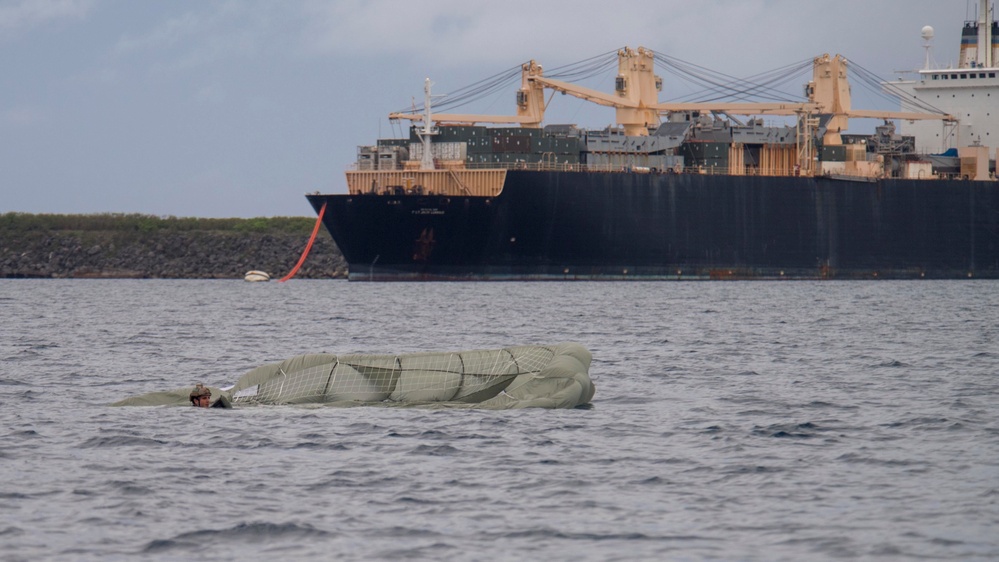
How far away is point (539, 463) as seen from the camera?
17453mm

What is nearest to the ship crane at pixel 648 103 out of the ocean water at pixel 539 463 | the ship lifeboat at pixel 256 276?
the ship lifeboat at pixel 256 276

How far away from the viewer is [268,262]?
104m

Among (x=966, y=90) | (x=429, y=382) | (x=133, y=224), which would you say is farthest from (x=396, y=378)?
(x=133, y=224)

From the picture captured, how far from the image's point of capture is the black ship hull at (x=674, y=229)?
7625 centimetres

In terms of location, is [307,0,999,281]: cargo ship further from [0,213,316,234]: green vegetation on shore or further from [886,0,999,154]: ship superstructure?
[0,213,316,234]: green vegetation on shore

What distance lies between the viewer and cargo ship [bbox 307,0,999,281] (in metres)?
76.9

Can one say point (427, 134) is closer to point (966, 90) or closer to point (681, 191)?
point (681, 191)

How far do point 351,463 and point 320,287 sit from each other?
65.6 m

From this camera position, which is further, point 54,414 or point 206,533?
point 54,414

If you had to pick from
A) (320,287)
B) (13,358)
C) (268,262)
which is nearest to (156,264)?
(268,262)

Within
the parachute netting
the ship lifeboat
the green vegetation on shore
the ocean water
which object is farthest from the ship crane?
the parachute netting

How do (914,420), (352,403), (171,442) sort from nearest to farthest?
(171,442), (914,420), (352,403)

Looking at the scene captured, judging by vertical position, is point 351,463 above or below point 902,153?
below

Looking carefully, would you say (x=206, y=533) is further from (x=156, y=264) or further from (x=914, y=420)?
(x=156, y=264)
